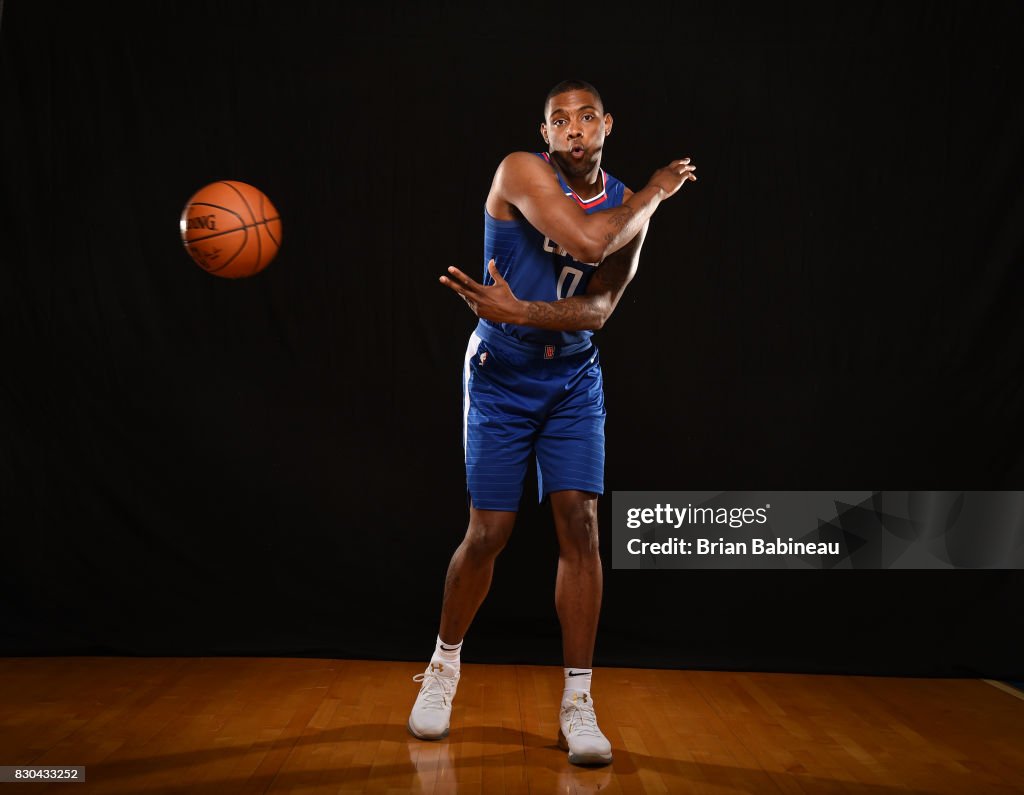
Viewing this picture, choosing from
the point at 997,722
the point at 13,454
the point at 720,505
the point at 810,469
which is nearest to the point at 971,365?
the point at 810,469

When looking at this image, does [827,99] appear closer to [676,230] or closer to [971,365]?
[676,230]

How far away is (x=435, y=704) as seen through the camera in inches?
120

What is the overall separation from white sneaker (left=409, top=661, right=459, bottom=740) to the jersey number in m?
1.10

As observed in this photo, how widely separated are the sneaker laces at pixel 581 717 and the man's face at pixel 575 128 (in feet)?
4.71

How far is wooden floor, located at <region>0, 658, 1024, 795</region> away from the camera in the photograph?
8.82ft

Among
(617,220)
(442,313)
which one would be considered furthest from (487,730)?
(442,313)

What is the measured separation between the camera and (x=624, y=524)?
4141mm

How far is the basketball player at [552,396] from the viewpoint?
2943mm

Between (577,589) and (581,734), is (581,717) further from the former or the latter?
(577,589)

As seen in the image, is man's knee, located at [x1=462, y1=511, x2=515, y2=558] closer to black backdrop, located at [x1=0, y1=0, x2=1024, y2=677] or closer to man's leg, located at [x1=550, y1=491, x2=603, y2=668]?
man's leg, located at [x1=550, y1=491, x2=603, y2=668]

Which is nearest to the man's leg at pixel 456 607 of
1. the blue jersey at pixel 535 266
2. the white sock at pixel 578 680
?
the white sock at pixel 578 680

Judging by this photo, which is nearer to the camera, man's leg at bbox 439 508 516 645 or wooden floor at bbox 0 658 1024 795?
wooden floor at bbox 0 658 1024 795

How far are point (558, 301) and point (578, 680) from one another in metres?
1.02

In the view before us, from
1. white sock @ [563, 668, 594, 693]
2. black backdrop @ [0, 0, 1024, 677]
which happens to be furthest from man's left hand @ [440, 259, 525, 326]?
black backdrop @ [0, 0, 1024, 677]
